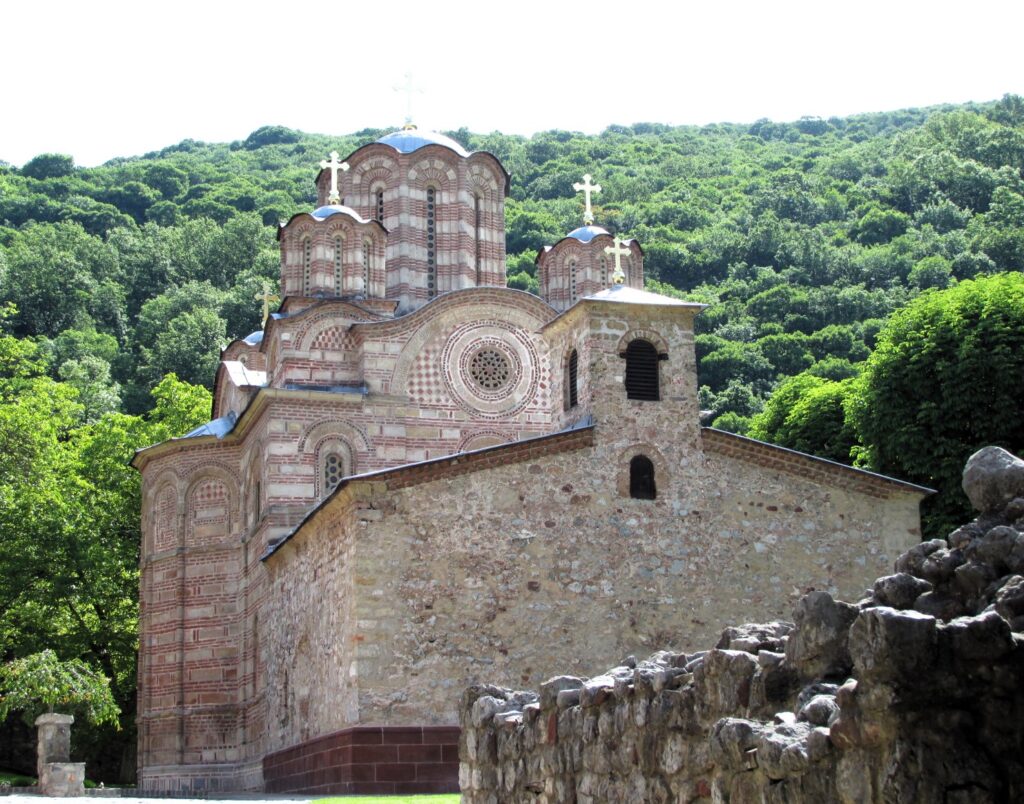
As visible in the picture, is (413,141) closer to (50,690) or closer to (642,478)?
(642,478)

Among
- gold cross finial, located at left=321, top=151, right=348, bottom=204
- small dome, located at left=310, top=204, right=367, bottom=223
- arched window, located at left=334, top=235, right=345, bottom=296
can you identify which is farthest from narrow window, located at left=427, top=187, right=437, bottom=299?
arched window, located at left=334, top=235, right=345, bottom=296

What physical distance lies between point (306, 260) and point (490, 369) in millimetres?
4295

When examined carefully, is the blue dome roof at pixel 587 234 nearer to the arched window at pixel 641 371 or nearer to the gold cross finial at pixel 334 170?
the gold cross finial at pixel 334 170

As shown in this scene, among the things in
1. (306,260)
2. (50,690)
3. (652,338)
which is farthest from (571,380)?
(50,690)

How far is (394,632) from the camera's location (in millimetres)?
17641

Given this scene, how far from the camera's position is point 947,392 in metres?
25.9

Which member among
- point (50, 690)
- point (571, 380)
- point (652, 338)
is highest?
point (652, 338)

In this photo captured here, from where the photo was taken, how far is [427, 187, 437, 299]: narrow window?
28228 millimetres

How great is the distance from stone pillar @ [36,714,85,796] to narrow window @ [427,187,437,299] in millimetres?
10721

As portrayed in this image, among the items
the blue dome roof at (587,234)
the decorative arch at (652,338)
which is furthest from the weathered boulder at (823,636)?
the blue dome roof at (587,234)

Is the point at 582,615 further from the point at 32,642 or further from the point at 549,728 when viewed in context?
the point at 32,642

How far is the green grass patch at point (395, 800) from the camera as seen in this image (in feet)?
49.8

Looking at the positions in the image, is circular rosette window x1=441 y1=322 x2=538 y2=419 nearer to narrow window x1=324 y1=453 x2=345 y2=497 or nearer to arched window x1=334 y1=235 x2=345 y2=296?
narrow window x1=324 y1=453 x2=345 y2=497

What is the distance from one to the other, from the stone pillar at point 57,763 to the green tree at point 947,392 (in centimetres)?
1487
